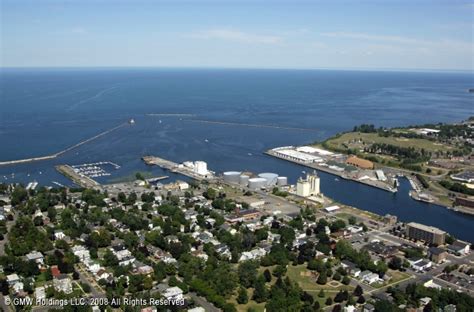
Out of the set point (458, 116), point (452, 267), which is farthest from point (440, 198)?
point (458, 116)

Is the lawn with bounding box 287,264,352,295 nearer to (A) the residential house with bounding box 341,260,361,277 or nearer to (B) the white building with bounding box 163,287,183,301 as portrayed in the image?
(A) the residential house with bounding box 341,260,361,277

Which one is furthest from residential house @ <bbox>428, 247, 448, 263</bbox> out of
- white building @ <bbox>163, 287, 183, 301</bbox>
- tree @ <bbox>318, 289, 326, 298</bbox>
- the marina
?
the marina

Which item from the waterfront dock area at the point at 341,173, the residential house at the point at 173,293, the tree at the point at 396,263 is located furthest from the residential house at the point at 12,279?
the waterfront dock area at the point at 341,173

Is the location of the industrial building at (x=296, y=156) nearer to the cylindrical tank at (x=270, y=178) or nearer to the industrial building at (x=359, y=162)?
the industrial building at (x=359, y=162)

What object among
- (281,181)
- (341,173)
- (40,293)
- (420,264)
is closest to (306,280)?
(420,264)

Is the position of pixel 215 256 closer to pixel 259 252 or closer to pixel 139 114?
pixel 259 252
